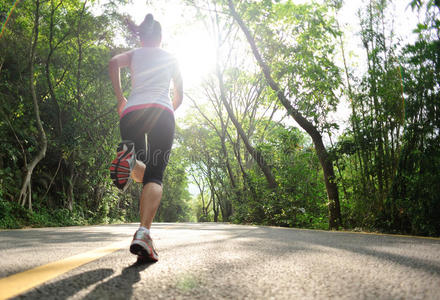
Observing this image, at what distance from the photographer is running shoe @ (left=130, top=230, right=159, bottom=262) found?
2357 millimetres

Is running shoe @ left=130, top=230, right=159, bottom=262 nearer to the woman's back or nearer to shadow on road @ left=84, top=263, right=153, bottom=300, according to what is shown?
shadow on road @ left=84, top=263, right=153, bottom=300

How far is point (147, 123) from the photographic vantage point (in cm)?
291

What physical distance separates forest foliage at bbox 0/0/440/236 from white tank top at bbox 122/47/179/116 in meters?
2.33

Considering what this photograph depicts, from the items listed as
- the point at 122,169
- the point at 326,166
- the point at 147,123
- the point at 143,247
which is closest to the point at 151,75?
the point at 147,123

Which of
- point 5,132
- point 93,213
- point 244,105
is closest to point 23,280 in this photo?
point 5,132

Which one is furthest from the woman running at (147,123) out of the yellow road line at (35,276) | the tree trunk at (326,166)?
the tree trunk at (326,166)

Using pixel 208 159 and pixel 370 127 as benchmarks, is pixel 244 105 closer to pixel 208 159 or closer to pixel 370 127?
pixel 208 159

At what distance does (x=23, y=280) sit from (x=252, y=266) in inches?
52.9

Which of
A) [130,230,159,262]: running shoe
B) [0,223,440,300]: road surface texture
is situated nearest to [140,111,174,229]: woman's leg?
[130,230,159,262]: running shoe

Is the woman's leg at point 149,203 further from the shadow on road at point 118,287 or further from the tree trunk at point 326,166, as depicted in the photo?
the tree trunk at point 326,166

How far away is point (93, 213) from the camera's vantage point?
15.6 metres

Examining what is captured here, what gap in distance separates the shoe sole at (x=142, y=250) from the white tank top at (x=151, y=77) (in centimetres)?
116

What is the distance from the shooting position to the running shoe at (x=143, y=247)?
236cm

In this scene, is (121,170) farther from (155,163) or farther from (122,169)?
(155,163)
